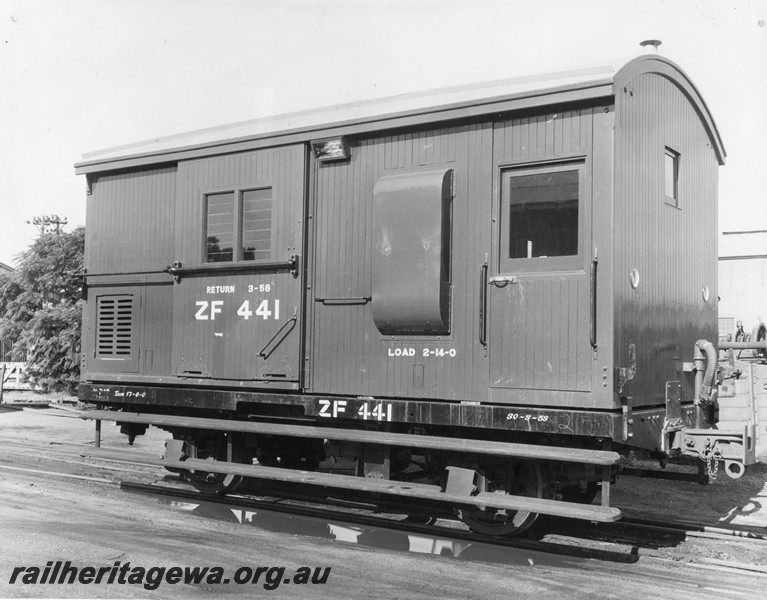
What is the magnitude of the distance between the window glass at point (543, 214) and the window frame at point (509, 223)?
0.09ft

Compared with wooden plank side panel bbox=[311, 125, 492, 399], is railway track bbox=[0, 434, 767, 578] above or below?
below

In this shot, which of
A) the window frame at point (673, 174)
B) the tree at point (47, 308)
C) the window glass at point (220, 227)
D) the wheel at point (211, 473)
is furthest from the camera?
the tree at point (47, 308)

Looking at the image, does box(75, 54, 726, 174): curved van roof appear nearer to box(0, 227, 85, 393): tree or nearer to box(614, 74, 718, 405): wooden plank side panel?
box(614, 74, 718, 405): wooden plank side panel


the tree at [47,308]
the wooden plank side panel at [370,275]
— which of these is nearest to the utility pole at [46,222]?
the tree at [47,308]

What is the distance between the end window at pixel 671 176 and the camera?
6996 millimetres

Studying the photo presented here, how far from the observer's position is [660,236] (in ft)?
22.2

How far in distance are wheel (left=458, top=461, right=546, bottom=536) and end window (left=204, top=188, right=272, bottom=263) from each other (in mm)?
3109

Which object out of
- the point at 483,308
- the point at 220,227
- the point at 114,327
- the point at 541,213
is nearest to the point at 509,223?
the point at 541,213

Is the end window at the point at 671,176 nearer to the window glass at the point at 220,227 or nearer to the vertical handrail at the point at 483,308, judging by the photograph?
the vertical handrail at the point at 483,308

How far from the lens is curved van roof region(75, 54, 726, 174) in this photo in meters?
6.00

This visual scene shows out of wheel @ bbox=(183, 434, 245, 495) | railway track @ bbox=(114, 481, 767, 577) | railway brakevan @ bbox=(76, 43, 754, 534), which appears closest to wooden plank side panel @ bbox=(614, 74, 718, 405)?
railway brakevan @ bbox=(76, 43, 754, 534)

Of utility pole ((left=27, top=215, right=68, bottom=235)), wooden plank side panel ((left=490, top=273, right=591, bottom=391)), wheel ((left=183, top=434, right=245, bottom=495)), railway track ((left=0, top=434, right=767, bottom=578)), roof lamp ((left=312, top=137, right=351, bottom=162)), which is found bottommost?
railway track ((left=0, top=434, right=767, bottom=578))

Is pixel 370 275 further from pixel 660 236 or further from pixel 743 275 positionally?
pixel 743 275

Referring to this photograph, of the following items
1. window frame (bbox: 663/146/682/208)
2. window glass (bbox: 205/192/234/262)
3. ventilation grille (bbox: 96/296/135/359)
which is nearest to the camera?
window frame (bbox: 663/146/682/208)
